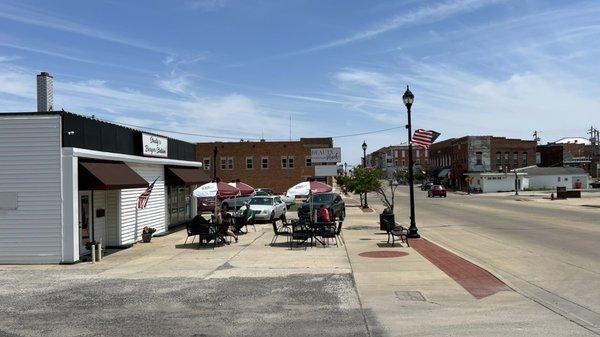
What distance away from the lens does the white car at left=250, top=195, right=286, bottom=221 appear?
28.8m

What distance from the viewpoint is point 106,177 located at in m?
15.4

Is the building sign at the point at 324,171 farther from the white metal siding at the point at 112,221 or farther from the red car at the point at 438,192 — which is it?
the white metal siding at the point at 112,221

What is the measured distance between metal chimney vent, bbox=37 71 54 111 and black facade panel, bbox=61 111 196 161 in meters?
2.15

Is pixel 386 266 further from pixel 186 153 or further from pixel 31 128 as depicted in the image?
pixel 186 153

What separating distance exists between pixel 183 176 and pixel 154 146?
119 inches

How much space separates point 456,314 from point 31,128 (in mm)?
11469

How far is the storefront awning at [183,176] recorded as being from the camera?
23188mm

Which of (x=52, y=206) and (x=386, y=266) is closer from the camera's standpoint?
(x=386, y=266)

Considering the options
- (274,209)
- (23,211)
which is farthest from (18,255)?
(274,209)

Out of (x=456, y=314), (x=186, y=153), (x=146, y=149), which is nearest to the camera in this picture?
(x=456, y=314)

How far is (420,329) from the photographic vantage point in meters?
7.43

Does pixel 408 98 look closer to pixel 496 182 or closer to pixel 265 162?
pixel 265 162

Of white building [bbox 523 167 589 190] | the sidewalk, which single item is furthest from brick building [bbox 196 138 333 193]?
the sidewalk

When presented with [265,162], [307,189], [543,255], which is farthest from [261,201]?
[265,162]
